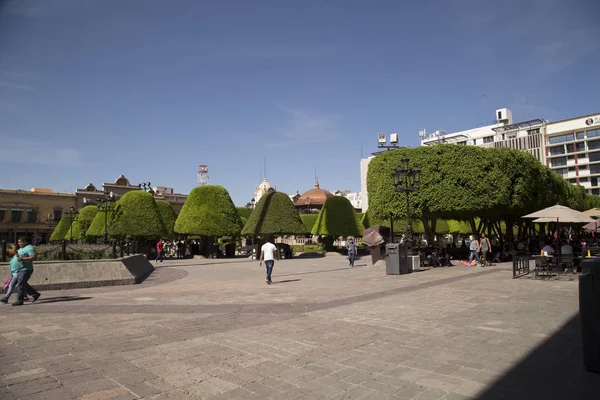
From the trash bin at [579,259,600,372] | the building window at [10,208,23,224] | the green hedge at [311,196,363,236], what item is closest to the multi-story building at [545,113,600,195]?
the green hedge at [311,196,363,236]

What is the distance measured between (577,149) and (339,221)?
5867 cm

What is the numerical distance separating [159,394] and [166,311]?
4709 millimetres

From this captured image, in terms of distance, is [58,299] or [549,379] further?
[58,299]

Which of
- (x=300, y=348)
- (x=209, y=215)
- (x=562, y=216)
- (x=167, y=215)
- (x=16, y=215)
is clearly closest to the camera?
(x=300, y=348)

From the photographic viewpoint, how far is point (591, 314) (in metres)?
4.39

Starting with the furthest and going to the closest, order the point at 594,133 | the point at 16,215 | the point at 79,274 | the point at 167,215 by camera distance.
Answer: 1. the point at 594,133
2. the point at 16,215
3. the point at 167,215
4. the point at 79,274

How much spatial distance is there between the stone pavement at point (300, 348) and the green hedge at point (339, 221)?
2951cm

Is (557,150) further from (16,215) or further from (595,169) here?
(16,215)

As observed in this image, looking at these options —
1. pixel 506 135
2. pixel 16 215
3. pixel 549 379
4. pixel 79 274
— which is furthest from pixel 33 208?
pixel 506 135

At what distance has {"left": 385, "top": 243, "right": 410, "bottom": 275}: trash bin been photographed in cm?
1589

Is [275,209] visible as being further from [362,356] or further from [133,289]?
[362,356]

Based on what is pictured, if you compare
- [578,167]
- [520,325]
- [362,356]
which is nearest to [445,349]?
[362,356]

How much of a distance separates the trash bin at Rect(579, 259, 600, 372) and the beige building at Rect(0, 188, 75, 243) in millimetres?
71307

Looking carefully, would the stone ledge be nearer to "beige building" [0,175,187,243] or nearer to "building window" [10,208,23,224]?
"beige building" [0,175,187,243]
